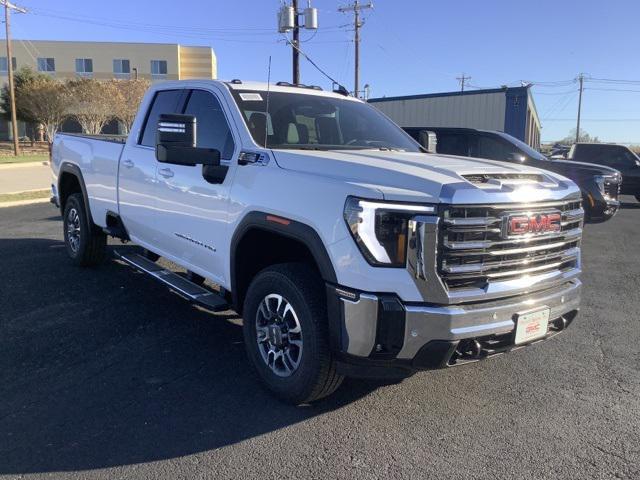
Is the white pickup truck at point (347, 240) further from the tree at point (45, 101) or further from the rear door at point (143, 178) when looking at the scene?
the tree at point (45, 101)

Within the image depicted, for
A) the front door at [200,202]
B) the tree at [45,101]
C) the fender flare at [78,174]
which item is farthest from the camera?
the tree at [45,101]

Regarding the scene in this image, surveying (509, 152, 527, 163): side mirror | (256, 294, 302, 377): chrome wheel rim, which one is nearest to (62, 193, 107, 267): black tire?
(256, 294, 302, 377): chrome wheel rim

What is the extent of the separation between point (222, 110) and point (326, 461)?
270 centimetres

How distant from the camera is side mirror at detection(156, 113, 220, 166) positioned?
3867 millimetres

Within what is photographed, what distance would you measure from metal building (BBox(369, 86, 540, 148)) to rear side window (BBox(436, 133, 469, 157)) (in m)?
14.9

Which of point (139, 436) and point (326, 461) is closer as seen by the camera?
point (326, 461)

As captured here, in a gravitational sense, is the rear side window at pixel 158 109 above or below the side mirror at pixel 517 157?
above

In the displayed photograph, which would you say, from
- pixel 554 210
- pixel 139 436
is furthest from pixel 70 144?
pixel 554 210

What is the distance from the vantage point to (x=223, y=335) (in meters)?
4.87

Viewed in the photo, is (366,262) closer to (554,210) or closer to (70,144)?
(554,210)

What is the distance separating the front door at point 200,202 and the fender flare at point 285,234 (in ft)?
0.60

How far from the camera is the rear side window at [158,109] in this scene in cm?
516

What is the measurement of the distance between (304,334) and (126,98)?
4339 cm

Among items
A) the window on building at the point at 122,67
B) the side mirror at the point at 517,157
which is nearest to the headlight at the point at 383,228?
the side mirror at the point at 517,157
